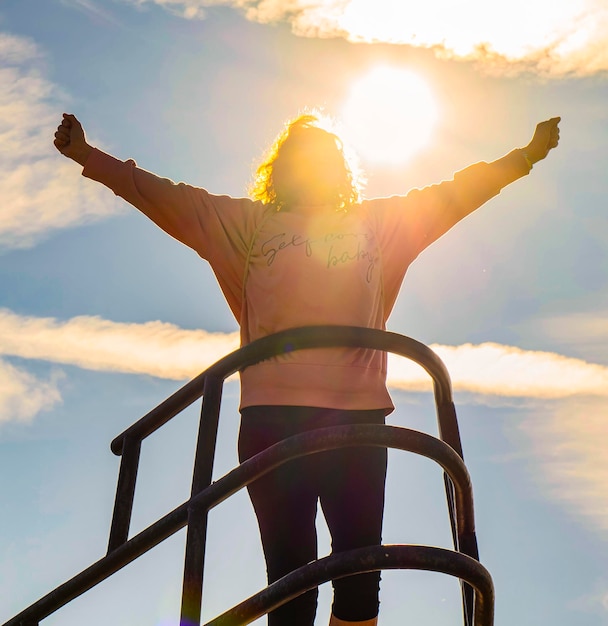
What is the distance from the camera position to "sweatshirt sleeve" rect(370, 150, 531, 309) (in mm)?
2381

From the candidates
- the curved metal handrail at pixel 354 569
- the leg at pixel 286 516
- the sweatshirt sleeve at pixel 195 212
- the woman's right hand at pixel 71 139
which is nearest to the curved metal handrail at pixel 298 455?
the curved metal handrail at pixel 354 569

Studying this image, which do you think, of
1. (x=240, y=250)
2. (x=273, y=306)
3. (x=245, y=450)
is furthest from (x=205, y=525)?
(x=240, y=250)

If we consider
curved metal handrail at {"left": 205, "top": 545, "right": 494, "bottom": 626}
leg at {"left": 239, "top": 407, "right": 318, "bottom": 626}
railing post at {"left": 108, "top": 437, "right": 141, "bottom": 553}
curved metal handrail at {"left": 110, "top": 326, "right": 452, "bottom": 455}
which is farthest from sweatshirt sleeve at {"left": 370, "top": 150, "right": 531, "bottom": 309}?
curved metal handrail at {"left": 205, "top": 545, "right": 494, "bottom": 626}

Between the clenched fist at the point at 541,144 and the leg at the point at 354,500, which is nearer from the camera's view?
the leg at the point at 354,500

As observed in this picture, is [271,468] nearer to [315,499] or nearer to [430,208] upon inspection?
[315,499]

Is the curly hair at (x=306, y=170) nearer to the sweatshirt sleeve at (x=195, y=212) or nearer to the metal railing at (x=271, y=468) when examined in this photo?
the sweatshirt sleeve at (x=195, y=212)

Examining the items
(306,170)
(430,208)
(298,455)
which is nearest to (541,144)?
(430,208)

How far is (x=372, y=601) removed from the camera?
1966 millimetres

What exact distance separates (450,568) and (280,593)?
0.27 m

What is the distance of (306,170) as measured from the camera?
247cm

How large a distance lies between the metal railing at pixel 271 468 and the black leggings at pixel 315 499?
41 cm

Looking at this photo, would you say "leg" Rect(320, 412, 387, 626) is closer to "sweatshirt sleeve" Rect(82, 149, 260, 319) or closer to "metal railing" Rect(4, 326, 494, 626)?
"metal railing" Rect(4, 326, 494, 626)

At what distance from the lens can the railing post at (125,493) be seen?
5.27 feet

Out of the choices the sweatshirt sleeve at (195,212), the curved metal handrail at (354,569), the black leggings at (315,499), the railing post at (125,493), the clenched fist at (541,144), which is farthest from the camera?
the clenched fist at (541,144)
